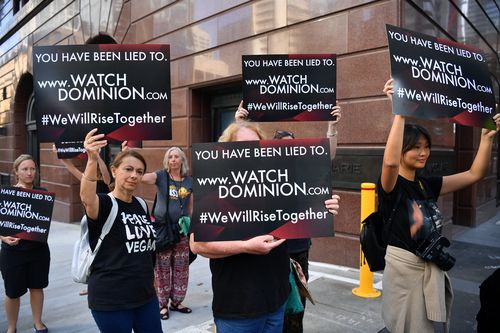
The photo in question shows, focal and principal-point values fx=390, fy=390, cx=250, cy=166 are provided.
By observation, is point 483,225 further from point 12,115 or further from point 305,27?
point 12,115

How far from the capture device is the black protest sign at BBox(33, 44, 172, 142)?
2.87 m

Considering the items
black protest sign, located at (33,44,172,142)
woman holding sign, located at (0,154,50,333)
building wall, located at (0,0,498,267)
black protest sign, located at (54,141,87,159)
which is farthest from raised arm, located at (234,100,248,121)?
building wall, located at (0,0,498,267)

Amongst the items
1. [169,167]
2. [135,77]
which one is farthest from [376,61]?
[135,77]

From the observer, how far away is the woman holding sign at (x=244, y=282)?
1.95m

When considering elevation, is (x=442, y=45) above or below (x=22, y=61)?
below

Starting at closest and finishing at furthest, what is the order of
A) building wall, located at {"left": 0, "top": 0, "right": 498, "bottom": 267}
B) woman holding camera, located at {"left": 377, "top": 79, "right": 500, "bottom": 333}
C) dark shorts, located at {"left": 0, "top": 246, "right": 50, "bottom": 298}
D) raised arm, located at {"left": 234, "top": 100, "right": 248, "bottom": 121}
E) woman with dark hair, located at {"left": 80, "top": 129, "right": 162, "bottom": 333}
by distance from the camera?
woman with dark hair, located at {"left": 80, "top": 129, "right": 162, "bottom": 333} < woman holding camera, located at {"left": 377, "top": 79, "right": 500, "bottom": 333} < raised arm, located at {"left": 234, "top": 100, "right": 248, "bottom": 121} < dark shorts, located at {"left": 0, "top": 246, "right": 50, "bottom": 298} < building wall, located at {"left": 0, "top": 0, "right": 498, "bottom": 267}

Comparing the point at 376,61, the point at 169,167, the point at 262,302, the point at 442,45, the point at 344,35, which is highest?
the point at 344,35

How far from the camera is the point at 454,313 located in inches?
157

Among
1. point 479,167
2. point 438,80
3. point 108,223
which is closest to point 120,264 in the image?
point 108,223

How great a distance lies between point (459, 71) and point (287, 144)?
1.58 meters

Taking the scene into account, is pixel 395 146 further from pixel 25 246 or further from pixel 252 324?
pixel 25 246

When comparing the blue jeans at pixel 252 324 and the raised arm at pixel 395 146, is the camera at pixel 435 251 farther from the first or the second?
the blue jeans at pixel 252 324

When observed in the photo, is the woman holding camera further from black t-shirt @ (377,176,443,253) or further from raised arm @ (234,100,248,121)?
raised arm @ (234,100,248,121)

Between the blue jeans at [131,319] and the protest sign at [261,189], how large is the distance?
90cm
